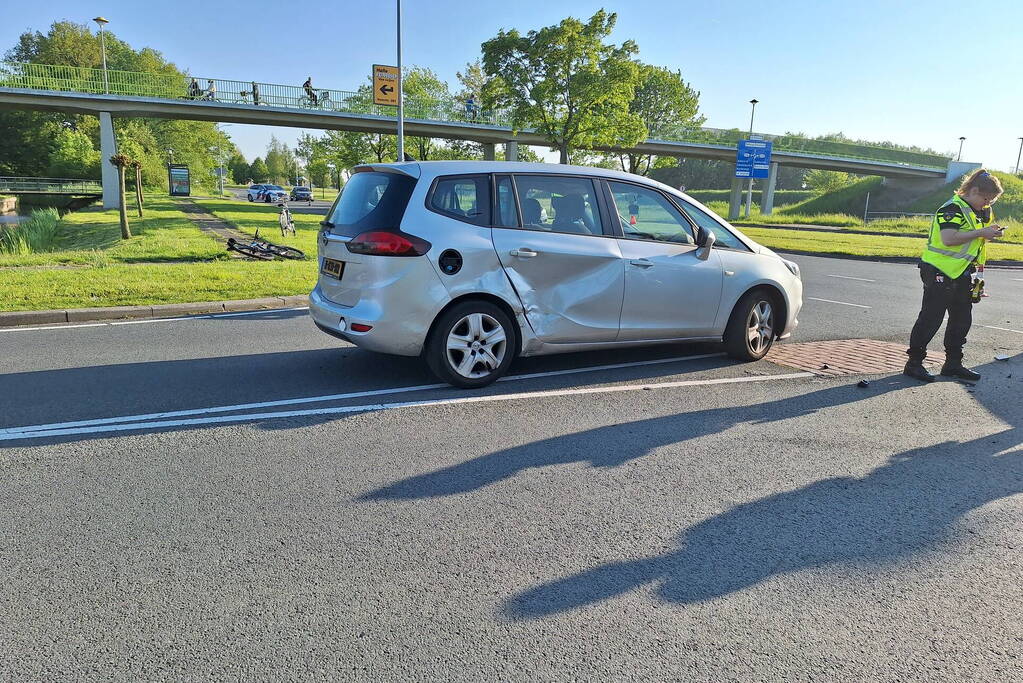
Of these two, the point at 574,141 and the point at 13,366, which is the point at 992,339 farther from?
the point at 574,141

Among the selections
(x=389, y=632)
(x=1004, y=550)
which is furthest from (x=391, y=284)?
(x=1004, y=550)

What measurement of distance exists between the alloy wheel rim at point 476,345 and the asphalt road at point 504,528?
242 mm

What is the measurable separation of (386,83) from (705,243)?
537 inches

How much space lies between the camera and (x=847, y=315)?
9562 mm

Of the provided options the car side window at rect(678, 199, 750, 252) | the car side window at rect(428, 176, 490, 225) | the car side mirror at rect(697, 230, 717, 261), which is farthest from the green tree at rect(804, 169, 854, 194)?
the car side window at rect(428, 176, 490, 225)

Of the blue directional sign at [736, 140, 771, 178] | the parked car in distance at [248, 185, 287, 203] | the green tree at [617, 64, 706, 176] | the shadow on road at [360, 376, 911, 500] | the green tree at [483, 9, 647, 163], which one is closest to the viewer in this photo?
the shadow on road at [360, 376, 911, 500]

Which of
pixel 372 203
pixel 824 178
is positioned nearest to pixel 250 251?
pixel 372 203

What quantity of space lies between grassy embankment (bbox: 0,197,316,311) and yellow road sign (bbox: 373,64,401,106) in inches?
221

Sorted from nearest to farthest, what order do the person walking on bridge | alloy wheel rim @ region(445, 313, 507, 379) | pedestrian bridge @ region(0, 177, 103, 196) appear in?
1. alloy wheel rim @ region(445, 313, 507, 379)
2. the person walking on bridge
3. pedestrian bridge @ region(0, 177, 103, 196)

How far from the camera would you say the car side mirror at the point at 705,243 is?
6.12 meters

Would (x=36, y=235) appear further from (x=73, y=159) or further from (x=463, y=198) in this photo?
(x=73, y=159)

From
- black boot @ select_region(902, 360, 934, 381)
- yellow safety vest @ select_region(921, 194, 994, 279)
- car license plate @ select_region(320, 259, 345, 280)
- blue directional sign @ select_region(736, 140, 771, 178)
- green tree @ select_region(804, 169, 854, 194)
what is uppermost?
green tree @ select_region(804, 169, 854, 194)

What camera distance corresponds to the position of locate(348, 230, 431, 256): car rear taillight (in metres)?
5.07

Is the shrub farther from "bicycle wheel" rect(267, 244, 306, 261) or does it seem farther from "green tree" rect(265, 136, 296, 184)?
"green tree" rect(265, 136, 296, 184)
